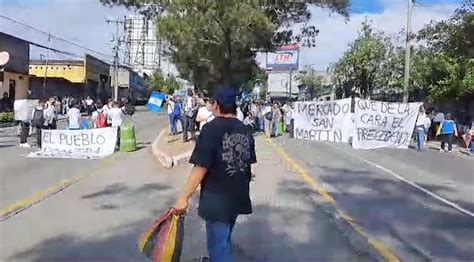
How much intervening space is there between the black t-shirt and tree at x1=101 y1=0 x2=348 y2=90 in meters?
21.2

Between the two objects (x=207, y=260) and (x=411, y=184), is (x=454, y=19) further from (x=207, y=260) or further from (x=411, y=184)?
(x=207, y=260)

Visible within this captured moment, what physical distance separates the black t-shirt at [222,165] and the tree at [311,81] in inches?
2822

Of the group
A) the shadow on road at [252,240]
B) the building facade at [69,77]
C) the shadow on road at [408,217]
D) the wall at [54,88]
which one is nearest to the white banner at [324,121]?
the shadow on road at [408,217]

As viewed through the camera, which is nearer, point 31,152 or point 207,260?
point 207,260

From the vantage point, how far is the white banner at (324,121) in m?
27.8

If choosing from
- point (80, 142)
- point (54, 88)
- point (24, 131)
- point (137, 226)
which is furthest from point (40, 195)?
point (54, 88)

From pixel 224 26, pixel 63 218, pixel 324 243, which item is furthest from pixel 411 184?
pixel 224 26

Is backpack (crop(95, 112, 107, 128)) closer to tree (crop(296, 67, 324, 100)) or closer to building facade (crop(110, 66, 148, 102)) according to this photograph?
tree (crop(296, 67, 324, 100))

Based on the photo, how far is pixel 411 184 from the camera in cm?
1372

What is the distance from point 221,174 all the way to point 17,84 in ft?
150

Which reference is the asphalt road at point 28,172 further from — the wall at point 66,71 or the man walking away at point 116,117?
the wall at point 66,71

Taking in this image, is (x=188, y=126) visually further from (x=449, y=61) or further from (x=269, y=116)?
(x=449, y=61)

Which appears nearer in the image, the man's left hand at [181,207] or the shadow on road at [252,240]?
the man's left hand at [181,207]

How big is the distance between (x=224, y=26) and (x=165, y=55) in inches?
448
